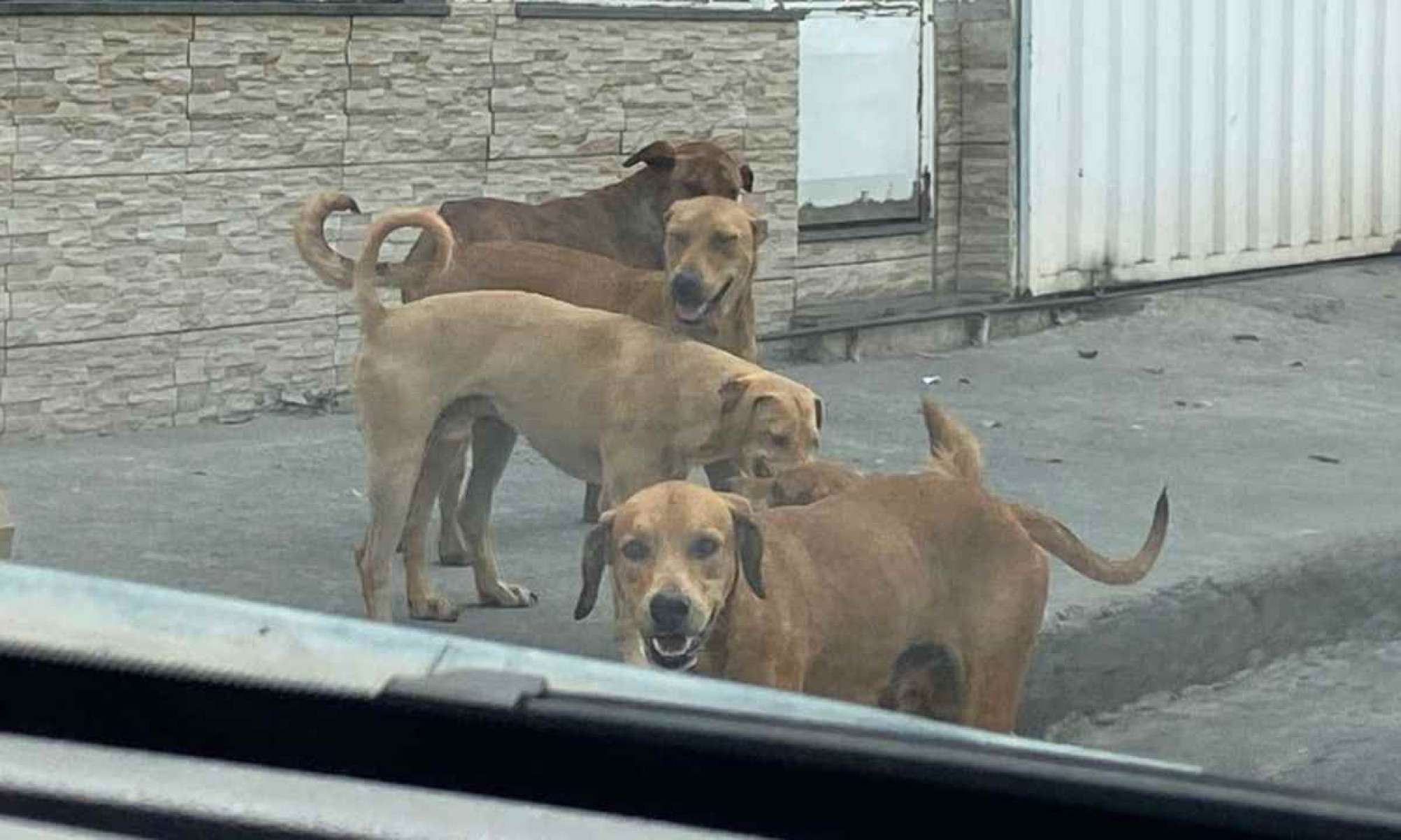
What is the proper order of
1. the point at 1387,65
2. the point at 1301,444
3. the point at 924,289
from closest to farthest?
the point at 1301,444 → the point at 924,289 → the point at 1387,65

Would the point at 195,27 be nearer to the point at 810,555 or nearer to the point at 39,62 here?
the point at 39,62

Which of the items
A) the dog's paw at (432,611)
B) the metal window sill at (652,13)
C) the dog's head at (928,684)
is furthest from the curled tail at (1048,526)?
the metal window sill at (652,13)

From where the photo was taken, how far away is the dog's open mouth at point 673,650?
16.5 ft

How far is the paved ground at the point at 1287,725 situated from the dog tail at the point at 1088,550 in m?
0.39

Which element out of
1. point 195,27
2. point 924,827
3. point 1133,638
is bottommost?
point 1133,638

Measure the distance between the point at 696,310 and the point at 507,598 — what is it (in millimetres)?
873

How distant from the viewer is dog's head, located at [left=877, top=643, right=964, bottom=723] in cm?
559

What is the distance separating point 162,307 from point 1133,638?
147 inches

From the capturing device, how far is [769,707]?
2.07 metres

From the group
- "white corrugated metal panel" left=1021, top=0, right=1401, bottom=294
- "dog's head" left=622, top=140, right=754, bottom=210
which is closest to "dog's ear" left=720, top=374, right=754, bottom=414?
"dog's head" left=622, top=140, right=754, bottom=210

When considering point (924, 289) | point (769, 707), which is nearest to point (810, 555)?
point (769, 707)

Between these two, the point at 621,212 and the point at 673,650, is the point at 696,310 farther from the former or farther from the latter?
the point at 673,650

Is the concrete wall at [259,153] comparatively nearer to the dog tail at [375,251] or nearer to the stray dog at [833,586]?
the dog tail at [375,251]

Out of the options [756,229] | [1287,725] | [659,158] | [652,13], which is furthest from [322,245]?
[652,13]
